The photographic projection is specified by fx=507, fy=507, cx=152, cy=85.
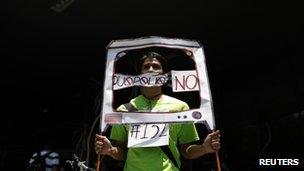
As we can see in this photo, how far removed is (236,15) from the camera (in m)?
6.64

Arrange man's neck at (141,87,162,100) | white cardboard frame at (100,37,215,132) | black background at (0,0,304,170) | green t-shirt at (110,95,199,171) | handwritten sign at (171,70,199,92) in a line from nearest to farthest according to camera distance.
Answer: green t-shirt at (110,95,199,171)
white cardboard frame at (100,37,215,132)
man's neck at (141,87,162,100)
handwritten sign at (171,70,199,92)
black background at (0,0,304,170)

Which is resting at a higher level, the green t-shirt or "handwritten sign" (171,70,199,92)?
"handwritten sign" (171,70,199,92)

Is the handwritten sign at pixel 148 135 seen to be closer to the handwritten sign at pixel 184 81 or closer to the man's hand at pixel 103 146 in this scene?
the man's hand at pixel 103 146

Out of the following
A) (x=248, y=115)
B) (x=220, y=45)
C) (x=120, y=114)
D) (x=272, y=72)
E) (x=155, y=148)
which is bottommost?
(x=155, y=148)

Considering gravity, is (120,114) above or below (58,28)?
below

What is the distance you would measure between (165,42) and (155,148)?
0.78 meters

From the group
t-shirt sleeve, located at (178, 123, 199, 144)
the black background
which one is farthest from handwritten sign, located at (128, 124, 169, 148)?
the black background

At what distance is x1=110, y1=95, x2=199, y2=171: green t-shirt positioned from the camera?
9.24ft

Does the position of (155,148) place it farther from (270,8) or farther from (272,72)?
(272,72)

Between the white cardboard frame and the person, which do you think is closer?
the person

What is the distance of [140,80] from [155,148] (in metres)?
0.46

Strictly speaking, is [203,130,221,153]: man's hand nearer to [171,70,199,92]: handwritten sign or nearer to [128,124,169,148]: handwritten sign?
[128,124,169,148]: handwritten sign

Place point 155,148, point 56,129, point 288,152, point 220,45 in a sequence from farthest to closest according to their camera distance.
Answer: point 56,129 < point 220,45 < point 288,152 < point 155,148

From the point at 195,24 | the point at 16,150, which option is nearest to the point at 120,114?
the point at 195,24
